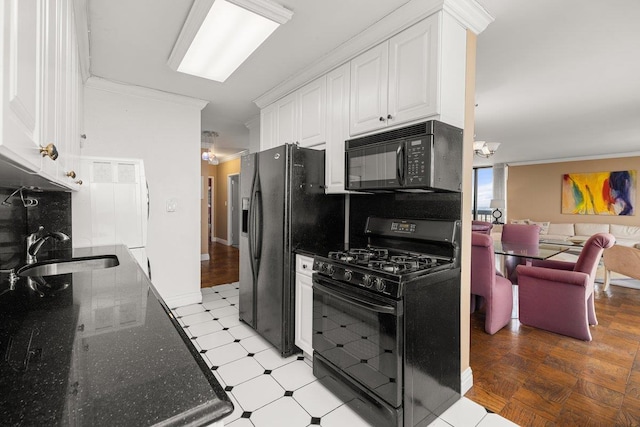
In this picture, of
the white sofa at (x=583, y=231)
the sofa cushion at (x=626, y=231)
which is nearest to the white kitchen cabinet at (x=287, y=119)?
the white sofa at (x=583, y=231)

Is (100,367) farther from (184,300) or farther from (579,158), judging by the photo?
(579,158)

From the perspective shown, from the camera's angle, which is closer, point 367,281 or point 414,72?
point 367,281

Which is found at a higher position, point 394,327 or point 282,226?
point 282,226

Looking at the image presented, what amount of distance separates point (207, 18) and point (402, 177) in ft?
5.21

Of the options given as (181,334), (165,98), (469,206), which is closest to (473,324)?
(469,206)

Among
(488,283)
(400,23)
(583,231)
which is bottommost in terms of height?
(488,283)

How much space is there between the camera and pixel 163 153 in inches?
137

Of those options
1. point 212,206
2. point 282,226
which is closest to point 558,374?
point 282,226

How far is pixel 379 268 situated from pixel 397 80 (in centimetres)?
122

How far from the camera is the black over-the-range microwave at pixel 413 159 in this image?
5.57ft

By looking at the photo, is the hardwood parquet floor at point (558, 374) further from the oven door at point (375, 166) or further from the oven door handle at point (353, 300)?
the oven door at point (375, 166)

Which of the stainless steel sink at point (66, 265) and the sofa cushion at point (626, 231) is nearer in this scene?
the stainless steel sink at point (66, 265)

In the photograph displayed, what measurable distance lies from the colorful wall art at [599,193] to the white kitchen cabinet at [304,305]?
8.36 m

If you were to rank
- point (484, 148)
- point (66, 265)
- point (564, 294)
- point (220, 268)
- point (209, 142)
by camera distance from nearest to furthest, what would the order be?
point (66, 265) → point (564, 294) → point (484, 148) → point (220, 268) → point (209, 142)
